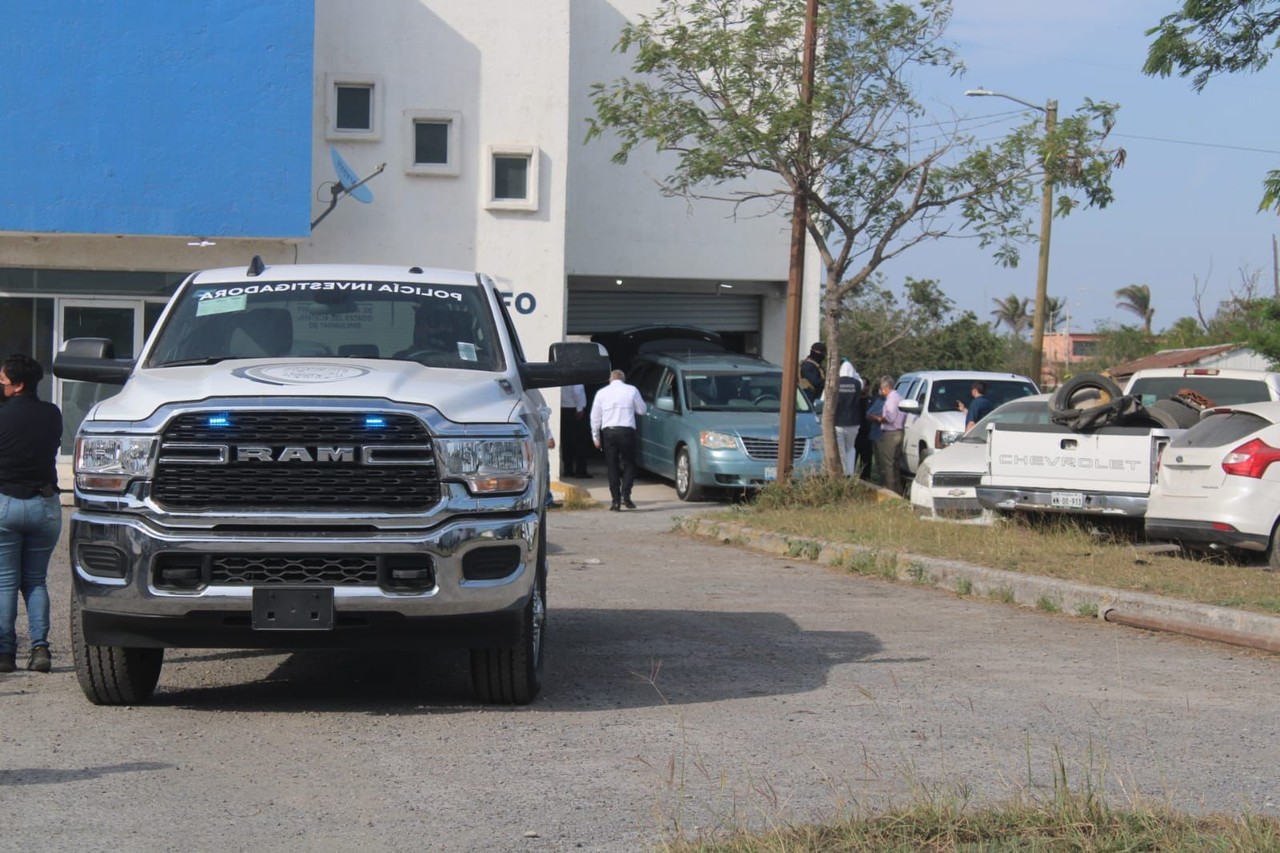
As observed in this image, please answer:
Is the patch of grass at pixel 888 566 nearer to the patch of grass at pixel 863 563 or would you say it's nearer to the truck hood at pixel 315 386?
the patch of grass at pixel 863 563

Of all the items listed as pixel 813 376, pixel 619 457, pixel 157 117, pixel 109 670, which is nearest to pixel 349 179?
pixel 157 117

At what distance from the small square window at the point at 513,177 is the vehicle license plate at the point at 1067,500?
11.4 meters

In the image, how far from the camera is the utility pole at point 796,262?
1820 cm

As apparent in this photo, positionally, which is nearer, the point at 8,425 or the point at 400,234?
the point at 8,425

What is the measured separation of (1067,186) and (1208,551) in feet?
21.7

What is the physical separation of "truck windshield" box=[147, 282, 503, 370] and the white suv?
15.2 meters

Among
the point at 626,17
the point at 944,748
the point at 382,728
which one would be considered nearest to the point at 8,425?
the point at 382,728

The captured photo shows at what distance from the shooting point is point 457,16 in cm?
2291

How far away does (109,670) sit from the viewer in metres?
7.27

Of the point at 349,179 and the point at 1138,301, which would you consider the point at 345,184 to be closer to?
the point at 349,179

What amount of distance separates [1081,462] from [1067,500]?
35 cm

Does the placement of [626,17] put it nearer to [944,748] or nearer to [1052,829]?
[944,748]

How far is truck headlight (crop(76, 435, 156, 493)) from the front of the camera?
22.5 ft

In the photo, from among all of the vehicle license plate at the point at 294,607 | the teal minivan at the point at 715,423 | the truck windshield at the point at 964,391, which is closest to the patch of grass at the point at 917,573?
the teal minivan at the point at 715,423
